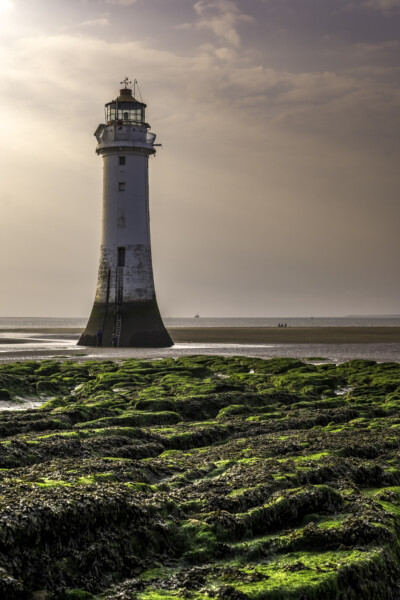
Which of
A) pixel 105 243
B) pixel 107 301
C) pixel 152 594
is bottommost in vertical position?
pixel 152 594

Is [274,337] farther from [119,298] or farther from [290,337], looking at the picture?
[119,298]

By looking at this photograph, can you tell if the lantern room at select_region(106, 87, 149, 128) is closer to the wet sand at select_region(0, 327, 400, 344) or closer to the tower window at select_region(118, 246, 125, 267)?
the tower window at select_region(118, 246, 125, 267)

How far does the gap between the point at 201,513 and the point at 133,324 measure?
3781 cm

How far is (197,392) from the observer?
708 inches

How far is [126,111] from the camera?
44219 mm

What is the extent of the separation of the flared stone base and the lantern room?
11976 millimetres

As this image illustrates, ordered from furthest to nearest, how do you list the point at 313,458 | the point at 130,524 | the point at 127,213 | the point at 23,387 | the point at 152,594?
the point at 127,213
the point at 23,387
the point at 313,458
the point at 130,524
the point at 152,594

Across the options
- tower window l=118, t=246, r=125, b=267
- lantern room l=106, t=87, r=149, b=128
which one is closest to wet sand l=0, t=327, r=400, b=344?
tower window l=118, t=246, r=125, b=267

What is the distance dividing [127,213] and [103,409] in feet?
98.8

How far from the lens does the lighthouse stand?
43219 millimetres

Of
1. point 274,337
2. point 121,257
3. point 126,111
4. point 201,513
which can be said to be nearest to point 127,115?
point 126,111

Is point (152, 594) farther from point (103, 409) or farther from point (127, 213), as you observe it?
point (127, 213)

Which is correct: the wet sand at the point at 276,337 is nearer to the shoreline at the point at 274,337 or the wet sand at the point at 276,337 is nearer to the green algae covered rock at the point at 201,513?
the shoreline at the point at 274,337

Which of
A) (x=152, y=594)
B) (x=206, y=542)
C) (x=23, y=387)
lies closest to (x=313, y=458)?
(x=206, y=542)
